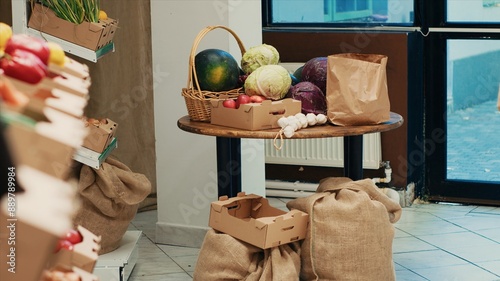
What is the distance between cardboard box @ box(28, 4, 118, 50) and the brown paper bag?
1.02 meters

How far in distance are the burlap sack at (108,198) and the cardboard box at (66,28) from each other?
1.85 ft

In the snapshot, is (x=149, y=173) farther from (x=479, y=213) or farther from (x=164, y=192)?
(x=479, y=213)

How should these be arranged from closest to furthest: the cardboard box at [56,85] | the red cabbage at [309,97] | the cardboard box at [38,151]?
the cardboard box at [38,151], the cardboard box at [56,85], the red cabbage at [309,97]

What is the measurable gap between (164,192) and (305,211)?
4.69ft

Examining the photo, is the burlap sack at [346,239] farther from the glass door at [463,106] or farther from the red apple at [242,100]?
the glass door at [463,106]

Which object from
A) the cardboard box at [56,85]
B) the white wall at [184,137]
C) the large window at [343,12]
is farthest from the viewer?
the large window at [343,12]

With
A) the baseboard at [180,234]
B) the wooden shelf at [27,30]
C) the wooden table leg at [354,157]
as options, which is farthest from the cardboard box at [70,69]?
the baseboard at [180,234]

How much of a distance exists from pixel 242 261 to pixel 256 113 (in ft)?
1.92

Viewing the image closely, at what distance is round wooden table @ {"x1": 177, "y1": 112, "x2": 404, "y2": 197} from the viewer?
3.47 metres

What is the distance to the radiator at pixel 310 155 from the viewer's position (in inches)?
214

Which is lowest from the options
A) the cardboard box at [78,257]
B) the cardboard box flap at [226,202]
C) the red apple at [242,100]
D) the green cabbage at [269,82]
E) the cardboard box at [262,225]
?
the cardboard box at [262,225]

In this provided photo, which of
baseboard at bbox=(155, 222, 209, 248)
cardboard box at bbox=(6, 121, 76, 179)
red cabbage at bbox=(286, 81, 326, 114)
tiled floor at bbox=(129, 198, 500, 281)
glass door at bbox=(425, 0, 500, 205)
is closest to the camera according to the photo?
cardboard box at bbox=(6, 121, 76, 179)

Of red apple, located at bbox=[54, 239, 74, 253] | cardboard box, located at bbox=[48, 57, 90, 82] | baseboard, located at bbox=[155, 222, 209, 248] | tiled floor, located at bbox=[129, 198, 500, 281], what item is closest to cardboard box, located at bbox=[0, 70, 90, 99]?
cardboard box, located at bbox=[48, 57, 90, 82]

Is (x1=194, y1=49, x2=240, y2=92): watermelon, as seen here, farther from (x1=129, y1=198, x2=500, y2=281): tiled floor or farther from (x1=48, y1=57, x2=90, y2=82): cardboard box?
(x1=48, y1=57, x2=90, y2=82): cardboard box
